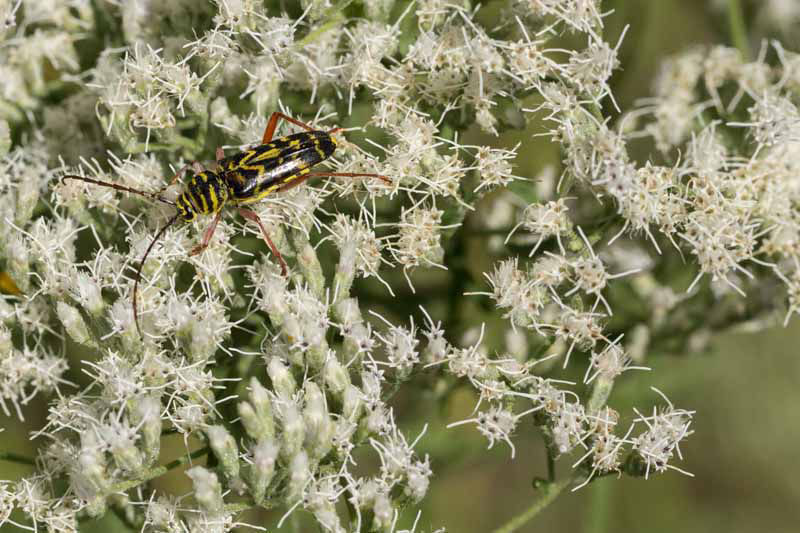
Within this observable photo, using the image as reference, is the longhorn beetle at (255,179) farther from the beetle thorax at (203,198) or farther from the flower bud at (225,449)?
the flower bud at (225,449)

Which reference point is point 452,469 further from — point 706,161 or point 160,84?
point 160,84

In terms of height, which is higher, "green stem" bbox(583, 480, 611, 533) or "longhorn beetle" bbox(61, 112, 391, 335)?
"longhorn beetle" bbox(61, 112, 391, 335)

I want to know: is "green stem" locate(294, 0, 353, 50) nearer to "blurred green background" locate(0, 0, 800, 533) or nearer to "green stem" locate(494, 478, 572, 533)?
"blurred green background" locate(0, 0, 800, 533)

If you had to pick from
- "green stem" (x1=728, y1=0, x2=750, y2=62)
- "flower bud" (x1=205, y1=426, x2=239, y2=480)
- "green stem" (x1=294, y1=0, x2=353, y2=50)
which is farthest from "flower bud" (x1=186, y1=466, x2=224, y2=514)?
"green stem" (x1=728, y1=0, x2=750, y2=62)

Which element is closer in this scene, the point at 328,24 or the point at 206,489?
the point at 206,489

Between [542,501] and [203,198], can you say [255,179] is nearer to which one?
[203,198]

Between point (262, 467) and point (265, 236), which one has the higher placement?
point (265, 236)

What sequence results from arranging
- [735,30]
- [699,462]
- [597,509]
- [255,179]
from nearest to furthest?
[255,179] → [735,30] → [597,509] → [699,462]

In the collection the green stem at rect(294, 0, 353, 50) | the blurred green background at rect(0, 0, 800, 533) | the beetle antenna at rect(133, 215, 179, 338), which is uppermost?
the green stem at rect(294, 0, 353, 50)

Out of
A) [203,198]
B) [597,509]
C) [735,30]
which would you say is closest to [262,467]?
[203,198]

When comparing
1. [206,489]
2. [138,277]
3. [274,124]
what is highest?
[274,124]
